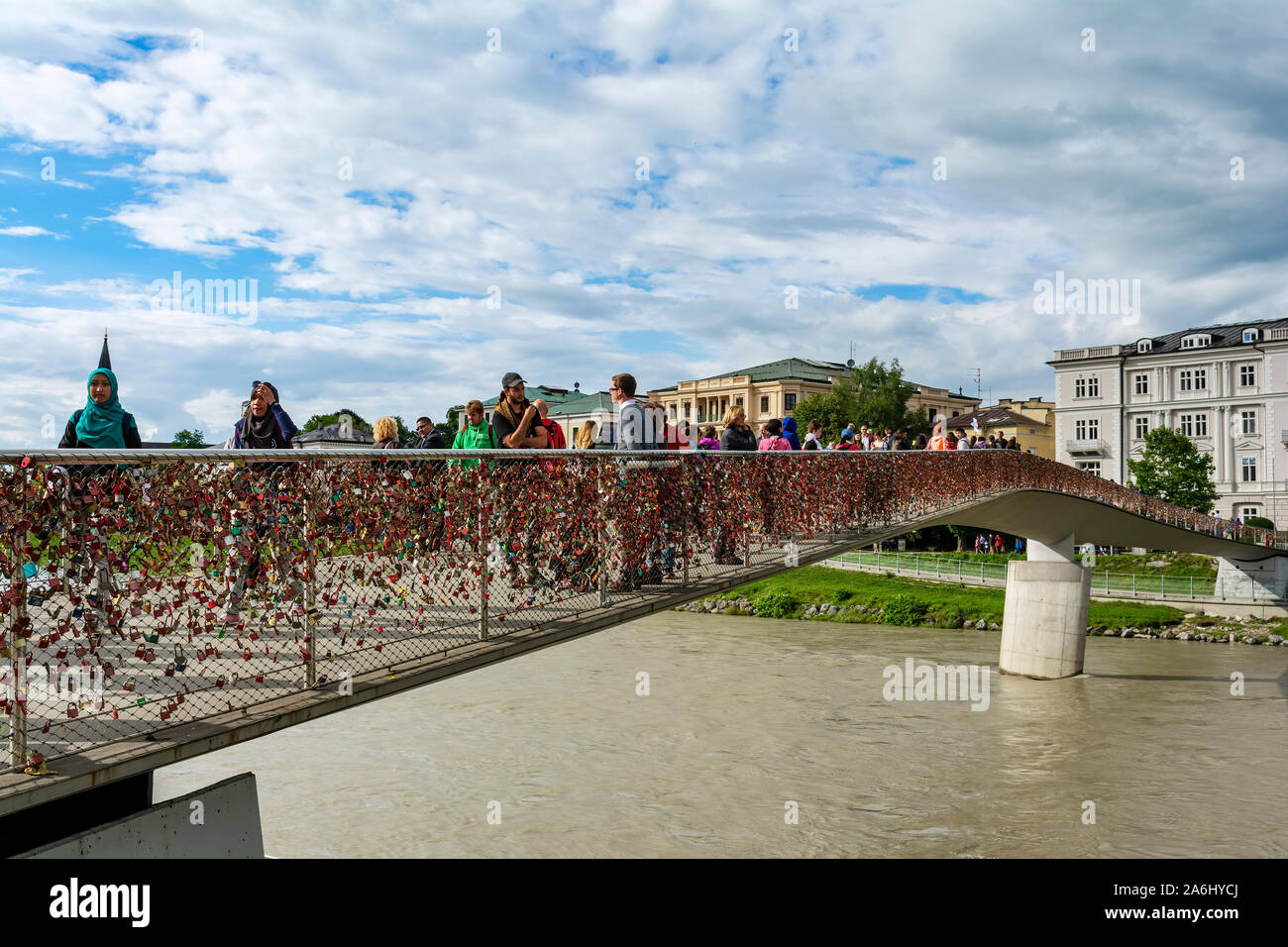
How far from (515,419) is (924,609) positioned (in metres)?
37.8

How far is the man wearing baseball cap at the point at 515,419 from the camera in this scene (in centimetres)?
995

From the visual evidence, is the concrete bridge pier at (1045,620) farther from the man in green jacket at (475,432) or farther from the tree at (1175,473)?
the tree at (1175,473)

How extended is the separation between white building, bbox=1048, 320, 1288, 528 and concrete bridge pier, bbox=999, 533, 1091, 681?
36.0m

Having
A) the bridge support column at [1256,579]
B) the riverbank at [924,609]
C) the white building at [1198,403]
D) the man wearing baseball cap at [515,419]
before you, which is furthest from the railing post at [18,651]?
the white building at [1198,403]

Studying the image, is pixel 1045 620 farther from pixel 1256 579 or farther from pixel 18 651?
pixel 18 651

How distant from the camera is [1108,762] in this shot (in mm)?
21281

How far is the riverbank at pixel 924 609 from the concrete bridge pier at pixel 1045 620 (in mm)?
6774

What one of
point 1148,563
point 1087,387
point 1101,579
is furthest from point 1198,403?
point 1101,579

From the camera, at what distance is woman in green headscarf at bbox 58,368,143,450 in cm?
728

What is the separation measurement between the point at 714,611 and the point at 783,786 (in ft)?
107

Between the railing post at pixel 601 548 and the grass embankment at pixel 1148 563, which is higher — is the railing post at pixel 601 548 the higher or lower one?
the higher one

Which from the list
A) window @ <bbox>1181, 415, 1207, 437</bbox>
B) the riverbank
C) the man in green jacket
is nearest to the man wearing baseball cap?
the man in green jacket

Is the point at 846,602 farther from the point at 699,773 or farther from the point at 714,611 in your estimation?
the point at 699,773
